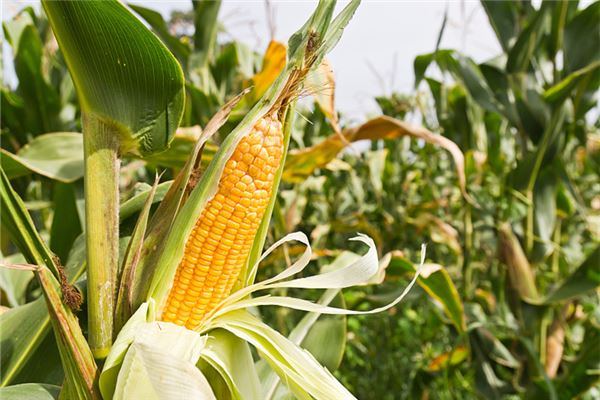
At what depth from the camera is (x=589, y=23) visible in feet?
5.52

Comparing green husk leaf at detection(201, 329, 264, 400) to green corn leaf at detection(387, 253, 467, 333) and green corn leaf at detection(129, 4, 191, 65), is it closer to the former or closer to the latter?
green corn leaf at detection(387, 253, 467, 333)

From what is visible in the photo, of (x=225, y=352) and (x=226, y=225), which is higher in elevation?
(x=226, y=225)

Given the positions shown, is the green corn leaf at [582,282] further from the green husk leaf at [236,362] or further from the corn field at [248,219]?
the green husk leaf at [236,362]

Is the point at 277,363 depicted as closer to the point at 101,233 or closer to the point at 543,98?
the point at 101,233

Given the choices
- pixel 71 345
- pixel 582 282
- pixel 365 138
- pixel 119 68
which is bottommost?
pixel 582 282

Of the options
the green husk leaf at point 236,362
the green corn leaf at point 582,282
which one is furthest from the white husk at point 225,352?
the green corn leaf at point 582,282

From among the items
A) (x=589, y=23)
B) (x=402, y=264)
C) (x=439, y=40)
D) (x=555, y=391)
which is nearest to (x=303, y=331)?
(x=402, y=264)

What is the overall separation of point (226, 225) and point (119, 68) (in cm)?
17

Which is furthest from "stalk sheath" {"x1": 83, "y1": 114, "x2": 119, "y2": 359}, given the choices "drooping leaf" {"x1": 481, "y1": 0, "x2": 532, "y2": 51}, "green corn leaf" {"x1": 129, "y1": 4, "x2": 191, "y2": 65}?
"drooping leaf" {"x1": 481, "y1": 0, "x2": 532, "y2": 51}

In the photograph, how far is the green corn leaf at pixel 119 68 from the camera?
19.7 inches

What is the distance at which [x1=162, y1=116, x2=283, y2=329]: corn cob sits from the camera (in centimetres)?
59

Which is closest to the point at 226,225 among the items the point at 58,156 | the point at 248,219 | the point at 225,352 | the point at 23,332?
the point at 248,219

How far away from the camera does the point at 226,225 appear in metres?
0.59

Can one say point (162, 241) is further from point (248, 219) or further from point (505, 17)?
point (505, 17)
